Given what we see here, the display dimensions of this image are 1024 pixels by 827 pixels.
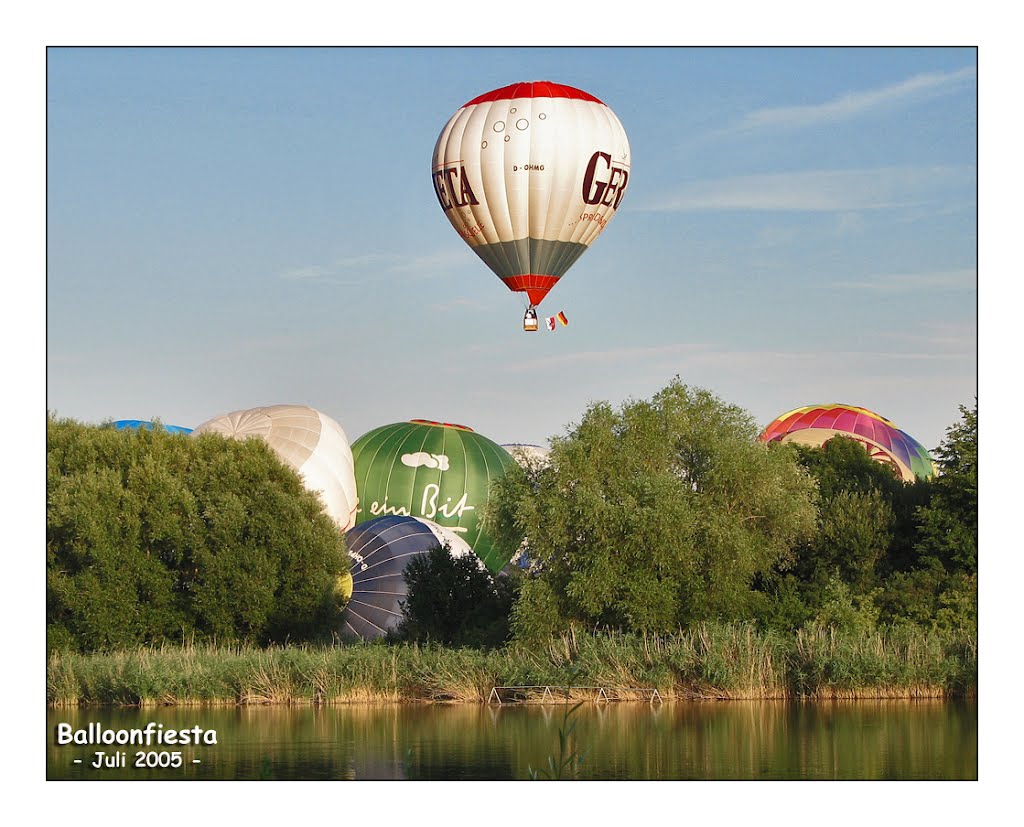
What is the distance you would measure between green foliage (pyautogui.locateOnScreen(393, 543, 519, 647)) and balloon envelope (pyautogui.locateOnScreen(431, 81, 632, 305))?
20.2 ft

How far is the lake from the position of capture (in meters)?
19.4

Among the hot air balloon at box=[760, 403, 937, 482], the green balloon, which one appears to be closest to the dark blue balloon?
the green balloon

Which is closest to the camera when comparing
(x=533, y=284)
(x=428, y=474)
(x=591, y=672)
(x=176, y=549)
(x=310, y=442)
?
(x=591, y=672)

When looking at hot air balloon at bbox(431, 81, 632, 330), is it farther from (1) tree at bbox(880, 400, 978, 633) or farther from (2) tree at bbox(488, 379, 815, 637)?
(1) tree at bbox(880, 400, 978, 633)

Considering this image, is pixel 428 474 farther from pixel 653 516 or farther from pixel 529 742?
pixel 529 742

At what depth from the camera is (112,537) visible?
35406 mm

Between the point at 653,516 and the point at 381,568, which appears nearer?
the point at 653,516

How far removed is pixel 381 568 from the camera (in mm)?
39094

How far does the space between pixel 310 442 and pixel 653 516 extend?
61.7ft

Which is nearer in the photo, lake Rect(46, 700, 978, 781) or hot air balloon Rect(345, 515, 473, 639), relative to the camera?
lake Rect(46, 700, 978, 781)

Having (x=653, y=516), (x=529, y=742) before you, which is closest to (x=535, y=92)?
(x=653, y=516)

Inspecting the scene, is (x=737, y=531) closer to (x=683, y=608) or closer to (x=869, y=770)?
(x=683, y=608)

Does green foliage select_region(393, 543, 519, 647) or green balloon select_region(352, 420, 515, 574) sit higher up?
green balloon select_region(352, 420, 515, 574)

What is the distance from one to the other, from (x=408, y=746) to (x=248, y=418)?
27.9m
